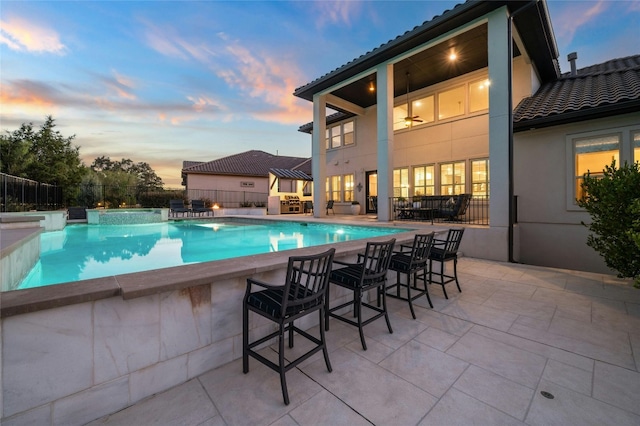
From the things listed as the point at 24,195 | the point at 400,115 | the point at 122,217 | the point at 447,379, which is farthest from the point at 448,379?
the point at 24,195

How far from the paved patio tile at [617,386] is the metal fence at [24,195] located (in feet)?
46.4

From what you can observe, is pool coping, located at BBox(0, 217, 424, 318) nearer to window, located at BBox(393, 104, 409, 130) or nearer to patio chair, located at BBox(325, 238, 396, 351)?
patio chair, located at BBox(325, 238, 396, 351)

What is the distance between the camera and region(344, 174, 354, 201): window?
1376cm

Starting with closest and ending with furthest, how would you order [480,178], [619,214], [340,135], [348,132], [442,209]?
[619,214] → [442,209] → [480,178] → [348,132] → [340,135]

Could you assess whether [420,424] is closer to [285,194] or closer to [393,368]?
[393,368]

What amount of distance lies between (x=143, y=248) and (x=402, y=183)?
9.52m

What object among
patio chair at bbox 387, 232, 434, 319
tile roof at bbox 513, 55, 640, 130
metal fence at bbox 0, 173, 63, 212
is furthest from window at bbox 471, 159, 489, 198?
metal fence at bbox 0, 173, 63, 212

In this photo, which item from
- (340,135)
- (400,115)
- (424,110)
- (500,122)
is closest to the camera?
(500,122)

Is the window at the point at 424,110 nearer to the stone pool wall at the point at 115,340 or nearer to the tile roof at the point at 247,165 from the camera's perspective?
the stone pool wall at the point at 115,340

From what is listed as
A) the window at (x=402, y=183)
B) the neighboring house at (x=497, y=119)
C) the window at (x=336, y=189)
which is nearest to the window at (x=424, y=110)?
the neighboring house at (x=497, y=119)

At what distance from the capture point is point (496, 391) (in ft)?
6.28

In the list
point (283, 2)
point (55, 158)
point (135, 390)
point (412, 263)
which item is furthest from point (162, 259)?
point (55, 158)

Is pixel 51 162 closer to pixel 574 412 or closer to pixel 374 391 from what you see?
pixel 374 391

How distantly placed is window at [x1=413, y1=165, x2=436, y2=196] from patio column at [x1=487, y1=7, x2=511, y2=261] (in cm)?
393
